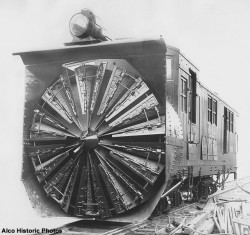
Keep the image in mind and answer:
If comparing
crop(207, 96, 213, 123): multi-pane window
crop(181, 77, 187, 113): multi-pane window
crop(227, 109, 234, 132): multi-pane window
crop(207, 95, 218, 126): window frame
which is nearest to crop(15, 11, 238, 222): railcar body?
crop(181, 77, 187, 113): multi-pane window

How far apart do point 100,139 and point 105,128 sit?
0.62 feet

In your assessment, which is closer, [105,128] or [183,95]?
[105,128]

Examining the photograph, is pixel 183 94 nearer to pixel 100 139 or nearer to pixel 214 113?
pixel 100 139

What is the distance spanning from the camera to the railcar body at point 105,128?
652 cm

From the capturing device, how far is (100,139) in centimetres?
670

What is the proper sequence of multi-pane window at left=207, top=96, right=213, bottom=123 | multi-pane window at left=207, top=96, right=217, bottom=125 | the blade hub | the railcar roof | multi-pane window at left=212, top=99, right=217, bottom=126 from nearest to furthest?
the railcar roof, the blade hub, multi-pane window at left=207, top=96, right=213, bottom=123, multi-pane window at left=207, top=96, right=217, bottom=125, multi-pane window at left=212, top=99, right=217, bottom=126

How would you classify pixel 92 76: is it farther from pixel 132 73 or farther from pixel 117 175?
pixel 117 175

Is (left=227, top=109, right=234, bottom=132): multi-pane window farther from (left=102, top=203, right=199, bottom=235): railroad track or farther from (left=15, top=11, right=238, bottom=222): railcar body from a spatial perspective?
(left=102, top=203, right=199, bottom=235): railroad track

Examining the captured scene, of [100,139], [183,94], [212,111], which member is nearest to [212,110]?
[212,111]

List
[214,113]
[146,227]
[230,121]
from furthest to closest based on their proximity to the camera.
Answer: [230,121]
[214,113]
[146,227]

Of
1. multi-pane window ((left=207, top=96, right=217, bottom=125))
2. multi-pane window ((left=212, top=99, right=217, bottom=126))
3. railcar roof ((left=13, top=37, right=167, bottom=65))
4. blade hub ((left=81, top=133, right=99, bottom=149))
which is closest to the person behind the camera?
railcar roof ((left=13, top=37, right=167, bottom=65))

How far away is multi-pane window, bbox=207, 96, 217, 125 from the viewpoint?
1004 cm

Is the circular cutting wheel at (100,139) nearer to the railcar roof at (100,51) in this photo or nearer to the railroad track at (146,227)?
the railcar roof at (100,51)

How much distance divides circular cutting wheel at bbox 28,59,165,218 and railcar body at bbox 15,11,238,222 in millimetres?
16
